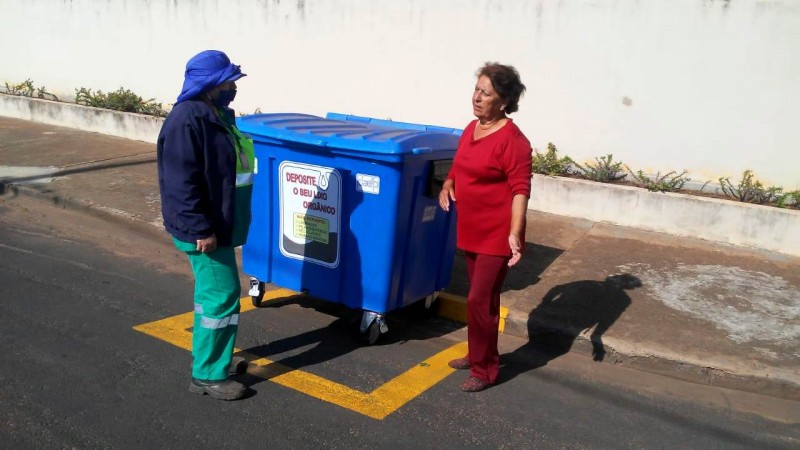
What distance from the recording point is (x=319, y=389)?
411cm

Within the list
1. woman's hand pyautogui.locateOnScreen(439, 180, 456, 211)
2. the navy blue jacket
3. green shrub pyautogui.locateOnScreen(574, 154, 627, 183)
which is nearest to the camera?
the navy blue jacket

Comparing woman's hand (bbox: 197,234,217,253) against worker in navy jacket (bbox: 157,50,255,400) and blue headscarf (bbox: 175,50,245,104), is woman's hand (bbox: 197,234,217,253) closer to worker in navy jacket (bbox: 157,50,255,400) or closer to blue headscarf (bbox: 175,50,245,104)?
worker in navy jacket (bbox: 157,50,255,400)

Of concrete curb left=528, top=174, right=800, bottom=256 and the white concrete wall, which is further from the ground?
the white concrete wall

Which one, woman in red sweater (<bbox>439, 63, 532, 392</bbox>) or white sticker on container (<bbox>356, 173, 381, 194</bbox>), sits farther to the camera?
white sticker on container (<bbox>356, 173, 381, 194</bbox>)

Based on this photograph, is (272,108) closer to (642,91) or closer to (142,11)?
(142,11)

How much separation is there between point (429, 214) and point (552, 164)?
3.55m

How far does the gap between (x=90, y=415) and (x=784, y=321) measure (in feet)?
15.2

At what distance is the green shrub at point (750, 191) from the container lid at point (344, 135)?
3534mm

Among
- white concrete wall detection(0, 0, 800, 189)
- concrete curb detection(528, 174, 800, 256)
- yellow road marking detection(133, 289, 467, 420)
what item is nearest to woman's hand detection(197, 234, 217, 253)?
yellow road marking detection(133, 289, 467, 420)

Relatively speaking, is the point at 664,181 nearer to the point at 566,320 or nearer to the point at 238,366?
the point at 566,320

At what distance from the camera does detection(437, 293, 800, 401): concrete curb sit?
452cm

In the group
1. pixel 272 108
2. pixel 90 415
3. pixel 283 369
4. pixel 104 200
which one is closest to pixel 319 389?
pixel 283 369

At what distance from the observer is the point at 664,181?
25.0ft

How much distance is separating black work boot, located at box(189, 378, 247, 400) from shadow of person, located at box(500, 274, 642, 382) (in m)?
1.58
